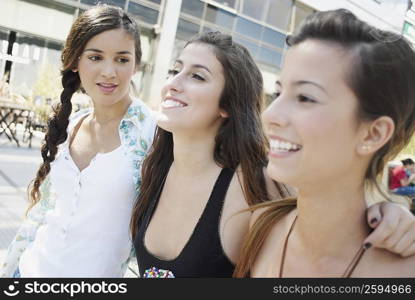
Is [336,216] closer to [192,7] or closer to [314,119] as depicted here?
[314,119]

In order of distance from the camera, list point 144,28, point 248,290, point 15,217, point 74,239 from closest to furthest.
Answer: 1. point 248,290
2. point 74,239
3. point 15,217
4. point 144,28

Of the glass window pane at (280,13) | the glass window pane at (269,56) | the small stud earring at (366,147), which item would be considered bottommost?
the small stud earring at (366,147)

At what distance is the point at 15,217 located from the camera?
3.41 metres

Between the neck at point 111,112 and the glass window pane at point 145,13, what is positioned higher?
the glass window pane at point 145,13

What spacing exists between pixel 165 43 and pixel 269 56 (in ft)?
9.27

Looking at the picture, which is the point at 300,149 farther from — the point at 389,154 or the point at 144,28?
the point at 144,28

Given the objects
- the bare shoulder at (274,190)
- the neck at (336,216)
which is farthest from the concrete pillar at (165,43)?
the neck at (336,216)

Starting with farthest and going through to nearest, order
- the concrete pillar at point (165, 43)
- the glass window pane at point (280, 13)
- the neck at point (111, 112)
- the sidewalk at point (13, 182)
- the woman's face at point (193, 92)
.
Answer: the glass window pane at point (280, 13), the concrete pillar at point (165, 43), the sidewalk at point (13, 182), the neck at point (111, 112), the woman's face at point (193, 92)

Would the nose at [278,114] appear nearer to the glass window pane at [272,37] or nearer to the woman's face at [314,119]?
the woman's face at [314,119]

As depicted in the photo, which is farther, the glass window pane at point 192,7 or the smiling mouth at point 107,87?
the glass window pane at point 192,7

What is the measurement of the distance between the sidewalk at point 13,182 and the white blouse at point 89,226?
1.52 feet

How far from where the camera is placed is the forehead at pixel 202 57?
1.49 meters

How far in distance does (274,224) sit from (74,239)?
2.64 feet

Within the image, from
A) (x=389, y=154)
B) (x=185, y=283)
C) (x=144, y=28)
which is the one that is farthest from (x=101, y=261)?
(x=144, y=28)
